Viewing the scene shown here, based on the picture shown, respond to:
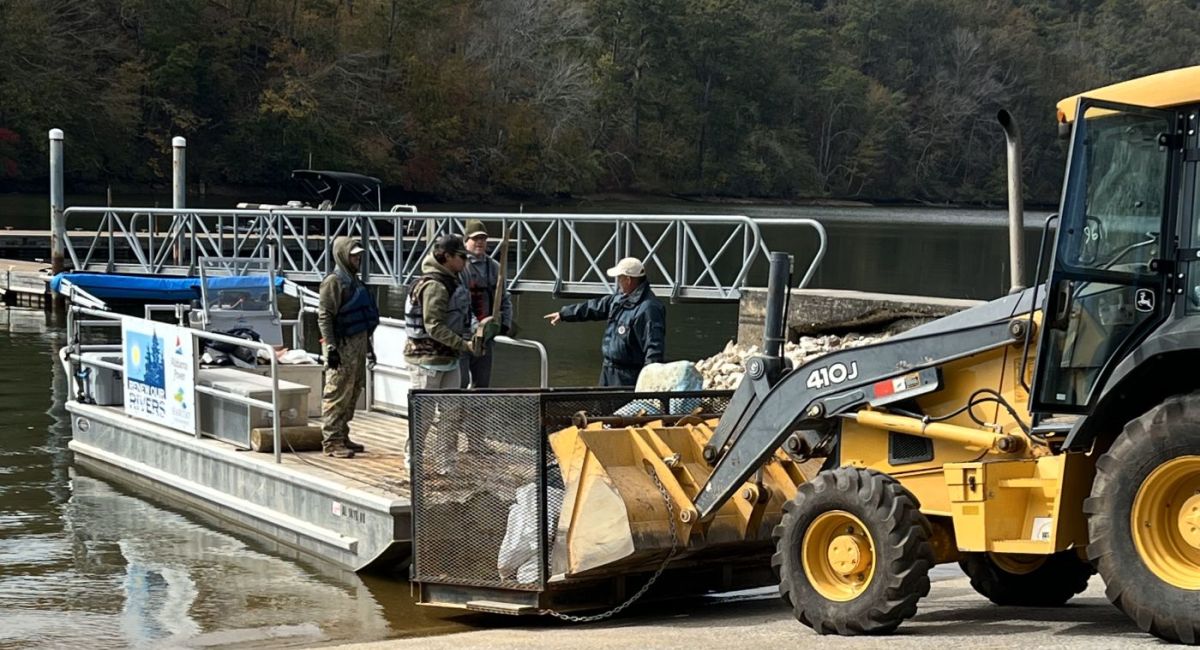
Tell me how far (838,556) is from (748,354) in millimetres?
8932

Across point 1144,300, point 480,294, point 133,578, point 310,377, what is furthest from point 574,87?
point 1144,300

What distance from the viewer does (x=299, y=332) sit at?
1560cm

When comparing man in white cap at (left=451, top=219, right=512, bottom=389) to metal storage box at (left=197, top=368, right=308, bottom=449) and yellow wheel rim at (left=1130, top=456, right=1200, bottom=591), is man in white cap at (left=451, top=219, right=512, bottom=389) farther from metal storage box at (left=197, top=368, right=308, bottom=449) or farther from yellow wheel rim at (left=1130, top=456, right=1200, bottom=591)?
yellow wheel rim at (left=1130, top=456, right=1200, bottom=591)

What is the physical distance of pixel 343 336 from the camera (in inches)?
435

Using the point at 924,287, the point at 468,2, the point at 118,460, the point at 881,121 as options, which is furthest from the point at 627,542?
the point at 881,121

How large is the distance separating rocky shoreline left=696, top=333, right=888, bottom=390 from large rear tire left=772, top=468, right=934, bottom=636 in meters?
6.98

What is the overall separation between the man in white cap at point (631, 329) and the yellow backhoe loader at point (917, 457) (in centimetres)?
106

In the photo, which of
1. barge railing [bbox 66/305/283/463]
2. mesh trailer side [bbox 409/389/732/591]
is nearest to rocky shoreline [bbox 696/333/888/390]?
barge railing [bbox 66/305/283/463]

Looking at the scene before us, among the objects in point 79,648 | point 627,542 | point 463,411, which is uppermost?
point 463,411

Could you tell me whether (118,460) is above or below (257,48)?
below

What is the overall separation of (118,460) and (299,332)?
250 cm

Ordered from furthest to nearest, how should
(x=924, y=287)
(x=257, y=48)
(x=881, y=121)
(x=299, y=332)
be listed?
1. (x=881, y=121)
2. (x=257, y=48)
3. (x=924, y=287)
4. (x=299, y=332)

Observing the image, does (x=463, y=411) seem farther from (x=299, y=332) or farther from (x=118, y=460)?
(x=299, y=332)

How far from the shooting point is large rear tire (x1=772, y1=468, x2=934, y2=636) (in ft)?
22.6
